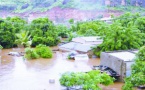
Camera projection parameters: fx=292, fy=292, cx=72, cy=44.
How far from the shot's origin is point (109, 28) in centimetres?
2156

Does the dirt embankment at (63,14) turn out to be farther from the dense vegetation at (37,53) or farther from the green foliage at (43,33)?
the dense vegetation at (37,53)

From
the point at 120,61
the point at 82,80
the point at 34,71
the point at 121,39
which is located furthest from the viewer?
the point at 121,39

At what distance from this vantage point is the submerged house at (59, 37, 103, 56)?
24.2m

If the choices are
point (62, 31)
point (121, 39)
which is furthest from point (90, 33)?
point (121, 39)

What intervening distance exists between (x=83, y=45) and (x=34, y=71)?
7.37 meters

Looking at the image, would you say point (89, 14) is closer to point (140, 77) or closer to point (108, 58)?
point (108, 58)

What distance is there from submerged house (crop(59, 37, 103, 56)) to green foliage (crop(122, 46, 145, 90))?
1177 cm

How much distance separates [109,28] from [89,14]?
3381cm

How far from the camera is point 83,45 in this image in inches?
999

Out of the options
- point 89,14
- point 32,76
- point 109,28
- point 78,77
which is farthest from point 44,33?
point 89,14

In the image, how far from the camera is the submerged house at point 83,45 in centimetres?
2421

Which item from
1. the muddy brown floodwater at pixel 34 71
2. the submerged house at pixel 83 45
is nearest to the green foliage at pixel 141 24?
the submerged house at pixel 83 45

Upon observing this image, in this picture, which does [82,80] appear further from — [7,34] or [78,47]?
[7,34]

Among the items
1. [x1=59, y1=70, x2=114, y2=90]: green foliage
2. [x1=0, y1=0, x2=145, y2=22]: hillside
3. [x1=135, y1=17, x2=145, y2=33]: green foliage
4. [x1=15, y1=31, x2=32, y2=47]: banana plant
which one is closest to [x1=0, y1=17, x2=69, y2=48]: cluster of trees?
[x1=15, y1=31, x2=32, y2=47]: banana plant
